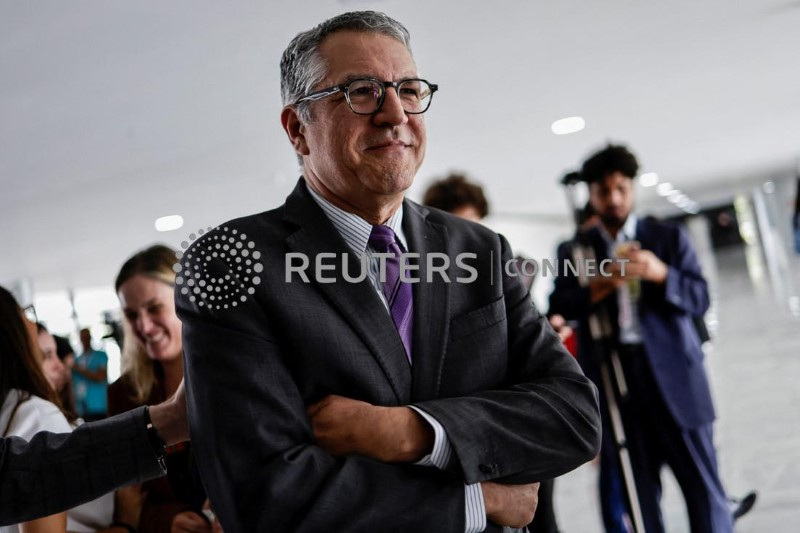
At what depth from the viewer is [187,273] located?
109 centimetres

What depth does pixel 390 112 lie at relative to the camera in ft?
3.67

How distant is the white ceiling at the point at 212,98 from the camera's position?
5.72 feet

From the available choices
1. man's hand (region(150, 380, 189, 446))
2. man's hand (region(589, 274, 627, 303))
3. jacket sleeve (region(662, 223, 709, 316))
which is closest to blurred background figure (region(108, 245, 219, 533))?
man's hand (region(150, 380, 189, 446))

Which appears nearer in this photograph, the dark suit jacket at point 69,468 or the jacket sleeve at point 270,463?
the jacket sleeve at point 270,463

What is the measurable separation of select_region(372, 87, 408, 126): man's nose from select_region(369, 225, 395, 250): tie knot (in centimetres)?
19

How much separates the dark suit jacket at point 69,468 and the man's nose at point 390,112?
0.69m

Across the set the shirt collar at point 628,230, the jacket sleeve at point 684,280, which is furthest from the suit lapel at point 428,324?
the jacket sleeve at point 684,280

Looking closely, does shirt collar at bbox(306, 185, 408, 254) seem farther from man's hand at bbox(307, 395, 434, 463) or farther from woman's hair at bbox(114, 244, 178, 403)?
woman's hair at bbox(114, 244, 178, 403)

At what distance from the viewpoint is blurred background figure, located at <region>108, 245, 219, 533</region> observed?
5.32 ft

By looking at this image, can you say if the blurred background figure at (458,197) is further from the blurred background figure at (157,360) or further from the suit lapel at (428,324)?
the suit lapel at (428,324)

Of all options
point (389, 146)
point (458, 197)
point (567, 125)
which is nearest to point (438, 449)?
point (389, 146)

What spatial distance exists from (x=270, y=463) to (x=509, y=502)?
382mm

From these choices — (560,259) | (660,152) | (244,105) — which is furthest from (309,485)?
(660,152)

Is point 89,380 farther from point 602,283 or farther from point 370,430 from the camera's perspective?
point 602,283
